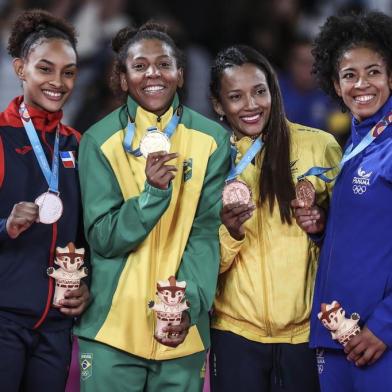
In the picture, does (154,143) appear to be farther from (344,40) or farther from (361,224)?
(344,40)

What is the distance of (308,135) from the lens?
472 cm

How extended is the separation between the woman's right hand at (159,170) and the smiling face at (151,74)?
0.46 meters

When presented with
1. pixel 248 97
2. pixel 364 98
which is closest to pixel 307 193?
pixel 364 98

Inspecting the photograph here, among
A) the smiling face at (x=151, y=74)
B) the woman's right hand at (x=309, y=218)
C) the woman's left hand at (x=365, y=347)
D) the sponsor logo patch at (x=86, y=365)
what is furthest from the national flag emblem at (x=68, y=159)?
the woman's left hand at (x=365, y=347)

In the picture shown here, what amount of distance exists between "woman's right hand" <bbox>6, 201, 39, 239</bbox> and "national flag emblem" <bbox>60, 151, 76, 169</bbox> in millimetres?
412

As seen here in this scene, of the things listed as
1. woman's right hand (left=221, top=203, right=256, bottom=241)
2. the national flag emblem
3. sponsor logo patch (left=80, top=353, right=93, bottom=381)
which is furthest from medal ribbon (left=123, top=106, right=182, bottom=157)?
sponsor logo patch (left=80, top=353, right=93, bottom=381)

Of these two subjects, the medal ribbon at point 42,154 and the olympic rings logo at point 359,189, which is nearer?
the olympic rings logo at point 359,189

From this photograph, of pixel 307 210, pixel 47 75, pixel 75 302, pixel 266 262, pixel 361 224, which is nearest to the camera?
pixel 361 224

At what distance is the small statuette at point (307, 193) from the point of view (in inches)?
174

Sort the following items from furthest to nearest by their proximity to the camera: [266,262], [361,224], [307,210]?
1. [266,262]
2. [307,210]
3. [361,224]

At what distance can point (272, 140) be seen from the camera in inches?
184

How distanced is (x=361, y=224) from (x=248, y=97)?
0.92 meters

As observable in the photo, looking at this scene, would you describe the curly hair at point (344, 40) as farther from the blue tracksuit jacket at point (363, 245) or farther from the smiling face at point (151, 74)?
the smiling face at point (151, 74)

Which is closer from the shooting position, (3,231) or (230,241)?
(3,231)
